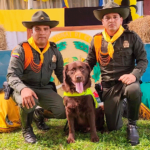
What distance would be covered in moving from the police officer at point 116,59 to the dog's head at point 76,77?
446 millimetres

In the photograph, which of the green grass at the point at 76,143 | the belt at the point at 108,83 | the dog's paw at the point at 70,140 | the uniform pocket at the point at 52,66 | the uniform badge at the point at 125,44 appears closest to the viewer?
the green grass at the point at 76,143

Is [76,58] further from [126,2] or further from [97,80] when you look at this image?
[126,2]

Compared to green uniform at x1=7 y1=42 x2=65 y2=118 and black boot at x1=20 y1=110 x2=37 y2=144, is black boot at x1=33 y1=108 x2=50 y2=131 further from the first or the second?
black boot at x1=20 y1=110 x2=37 y2=144

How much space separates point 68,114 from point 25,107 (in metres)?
0.55

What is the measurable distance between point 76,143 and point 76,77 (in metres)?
A: 0.81

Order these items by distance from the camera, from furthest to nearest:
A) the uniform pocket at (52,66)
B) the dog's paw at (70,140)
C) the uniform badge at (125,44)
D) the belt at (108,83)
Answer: the uniform pocket at (52,66) < the belt at (108,83) < the uniform badge at (125,44) < the dog's paw at (70,140)

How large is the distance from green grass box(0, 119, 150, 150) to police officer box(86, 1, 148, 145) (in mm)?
174

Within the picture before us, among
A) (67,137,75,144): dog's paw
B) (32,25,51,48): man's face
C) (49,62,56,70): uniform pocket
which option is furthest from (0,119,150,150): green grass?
(32,25,51,48): man's face

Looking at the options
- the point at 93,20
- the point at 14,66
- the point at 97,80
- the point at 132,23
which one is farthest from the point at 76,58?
the point at 14,66

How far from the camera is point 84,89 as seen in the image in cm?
259

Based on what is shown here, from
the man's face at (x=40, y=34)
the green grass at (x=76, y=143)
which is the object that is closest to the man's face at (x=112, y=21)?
the man's face at (x=40, y=34)

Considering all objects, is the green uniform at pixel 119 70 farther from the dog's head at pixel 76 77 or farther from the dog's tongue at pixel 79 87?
the dog's tongue at pixel 79 87

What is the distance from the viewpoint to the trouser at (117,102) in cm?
258

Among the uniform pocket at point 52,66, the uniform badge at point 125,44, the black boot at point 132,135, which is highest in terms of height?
the uniform badge at point 125,44
